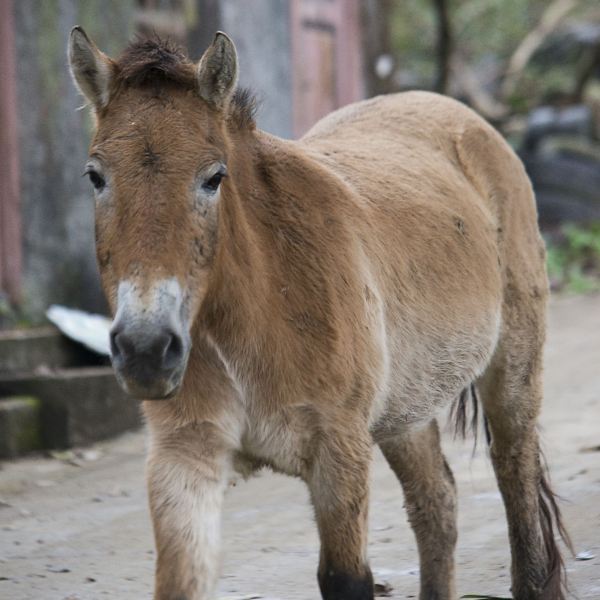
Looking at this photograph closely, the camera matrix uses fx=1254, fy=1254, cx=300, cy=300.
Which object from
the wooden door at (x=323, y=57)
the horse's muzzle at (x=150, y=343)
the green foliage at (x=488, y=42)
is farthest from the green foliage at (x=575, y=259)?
the horse's muzzle at (x=150, y=343)

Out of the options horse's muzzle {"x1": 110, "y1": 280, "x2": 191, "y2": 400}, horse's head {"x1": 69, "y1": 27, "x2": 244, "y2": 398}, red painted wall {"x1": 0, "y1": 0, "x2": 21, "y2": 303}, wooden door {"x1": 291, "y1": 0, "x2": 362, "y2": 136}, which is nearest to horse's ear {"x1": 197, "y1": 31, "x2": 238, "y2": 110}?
horse's head {"x1": 69, "y1": 27, "x2": 244, "y2": 398}

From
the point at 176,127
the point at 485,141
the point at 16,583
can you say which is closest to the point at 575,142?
the point at 485,141

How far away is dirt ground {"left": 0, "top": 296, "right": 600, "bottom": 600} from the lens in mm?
5324

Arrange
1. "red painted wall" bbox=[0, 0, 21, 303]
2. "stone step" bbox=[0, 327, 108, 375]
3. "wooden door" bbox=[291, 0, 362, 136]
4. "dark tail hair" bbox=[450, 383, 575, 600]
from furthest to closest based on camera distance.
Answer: "wooden door" bbox=[291, 0, 362, 136] < "red painted wall" bbox=[0, 0, 21, 303] < "stone step" bbox=[0, 327, 108, 375] < "dark tail hair" bbox=[450, 383, 575, 600]

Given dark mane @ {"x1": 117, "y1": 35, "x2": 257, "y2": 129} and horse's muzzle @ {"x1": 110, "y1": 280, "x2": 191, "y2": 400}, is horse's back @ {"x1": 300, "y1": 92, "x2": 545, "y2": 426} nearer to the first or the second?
dark mane @ {"x1": 117, "y1": 35, "x2": 257, "y2": 129}

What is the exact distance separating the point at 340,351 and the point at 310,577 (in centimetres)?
172

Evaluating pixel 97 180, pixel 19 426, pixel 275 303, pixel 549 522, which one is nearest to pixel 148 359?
pixel 97 180

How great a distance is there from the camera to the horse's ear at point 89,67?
3.77 meters

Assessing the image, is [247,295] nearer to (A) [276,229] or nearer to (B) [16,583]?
(A) [276,229]

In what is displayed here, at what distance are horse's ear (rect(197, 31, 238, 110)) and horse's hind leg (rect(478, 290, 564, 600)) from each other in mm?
1915

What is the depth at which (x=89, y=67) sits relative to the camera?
3797 millimetres

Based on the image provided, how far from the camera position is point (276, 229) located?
163 inches

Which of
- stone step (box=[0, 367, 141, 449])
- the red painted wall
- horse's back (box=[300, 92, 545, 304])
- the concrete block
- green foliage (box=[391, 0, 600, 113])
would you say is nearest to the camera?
horse's back (box=[300, 92, 545, 304])

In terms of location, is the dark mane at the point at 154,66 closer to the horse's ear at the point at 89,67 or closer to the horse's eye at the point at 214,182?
the horse's ear at the point at 89,67
